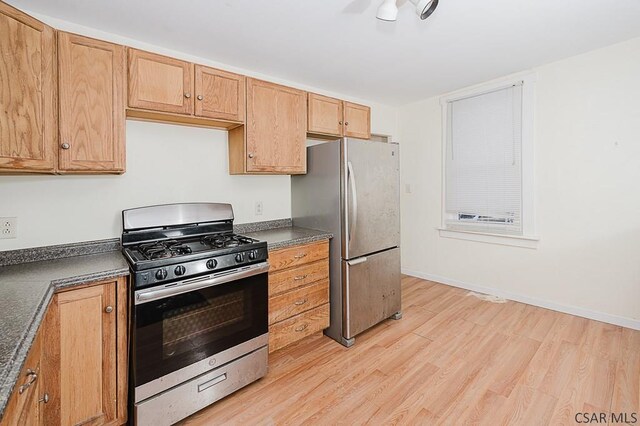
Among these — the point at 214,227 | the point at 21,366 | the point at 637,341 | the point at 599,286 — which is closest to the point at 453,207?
the point at 599,286

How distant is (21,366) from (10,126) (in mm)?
1274

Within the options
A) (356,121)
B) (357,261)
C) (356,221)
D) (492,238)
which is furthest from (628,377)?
(356,121)

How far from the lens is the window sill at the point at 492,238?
318 cm

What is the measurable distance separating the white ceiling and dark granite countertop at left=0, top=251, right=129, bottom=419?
59.8 inches

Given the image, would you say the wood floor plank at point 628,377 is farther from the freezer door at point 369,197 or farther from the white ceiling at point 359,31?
the white ceiling at point 359,31

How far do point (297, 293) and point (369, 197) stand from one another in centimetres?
100

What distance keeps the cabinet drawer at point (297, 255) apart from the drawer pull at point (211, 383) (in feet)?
2.35

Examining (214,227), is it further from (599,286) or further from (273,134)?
(599,286)

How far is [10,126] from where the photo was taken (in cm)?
149

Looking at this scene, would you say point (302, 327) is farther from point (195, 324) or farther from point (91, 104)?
point (91, 104)

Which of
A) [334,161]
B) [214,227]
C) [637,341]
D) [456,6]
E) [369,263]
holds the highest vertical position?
[456,6]

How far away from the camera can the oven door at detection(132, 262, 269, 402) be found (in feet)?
5.23

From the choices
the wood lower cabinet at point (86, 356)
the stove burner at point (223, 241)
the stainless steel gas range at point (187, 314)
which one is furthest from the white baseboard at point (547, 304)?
the wood lower cabinet at point (86, 356)
